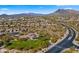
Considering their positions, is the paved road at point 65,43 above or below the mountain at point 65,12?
below

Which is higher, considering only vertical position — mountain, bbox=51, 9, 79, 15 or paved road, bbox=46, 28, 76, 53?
mountain, bbox=51, 9, 79, 15

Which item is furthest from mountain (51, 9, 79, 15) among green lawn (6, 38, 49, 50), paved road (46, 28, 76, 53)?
green lawn (6, 38, 49, 50)

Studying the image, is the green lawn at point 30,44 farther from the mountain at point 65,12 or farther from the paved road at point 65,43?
the mountain at point 65,12

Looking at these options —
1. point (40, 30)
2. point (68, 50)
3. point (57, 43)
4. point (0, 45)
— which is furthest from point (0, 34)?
point (68, 50)

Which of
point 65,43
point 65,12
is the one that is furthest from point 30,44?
point 65,12

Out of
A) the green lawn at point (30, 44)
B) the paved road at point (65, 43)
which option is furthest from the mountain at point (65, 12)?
the green lawn at point (30, 44)

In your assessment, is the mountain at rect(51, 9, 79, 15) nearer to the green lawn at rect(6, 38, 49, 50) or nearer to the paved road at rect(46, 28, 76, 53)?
the paved road at rect(46, 28, 76, 53)

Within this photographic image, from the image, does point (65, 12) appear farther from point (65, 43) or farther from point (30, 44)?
point (30, 44)
